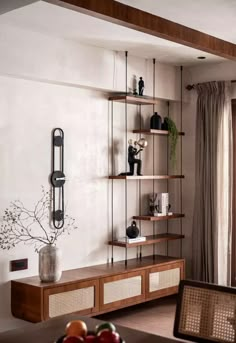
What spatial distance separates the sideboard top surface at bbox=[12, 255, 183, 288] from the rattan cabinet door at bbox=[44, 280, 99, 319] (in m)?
0.05

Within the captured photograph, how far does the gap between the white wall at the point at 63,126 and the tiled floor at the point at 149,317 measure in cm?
60

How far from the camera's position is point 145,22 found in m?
3.71

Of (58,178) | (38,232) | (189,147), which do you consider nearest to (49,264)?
(38,232)

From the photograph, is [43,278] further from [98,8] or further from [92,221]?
[98,8]

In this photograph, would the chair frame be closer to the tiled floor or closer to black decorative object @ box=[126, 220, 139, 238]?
the tiled floor

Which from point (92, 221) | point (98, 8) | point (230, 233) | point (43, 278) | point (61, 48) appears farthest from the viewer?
point (230, 233)

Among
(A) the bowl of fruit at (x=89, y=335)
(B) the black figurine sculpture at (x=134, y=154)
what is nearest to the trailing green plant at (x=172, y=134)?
(B) the black figurine sculpture at (x=134, y=154)

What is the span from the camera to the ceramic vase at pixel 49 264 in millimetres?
4695

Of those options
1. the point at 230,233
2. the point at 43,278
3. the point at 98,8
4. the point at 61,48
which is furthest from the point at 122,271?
the point at 98,8

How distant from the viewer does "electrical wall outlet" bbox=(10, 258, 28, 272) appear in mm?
4797

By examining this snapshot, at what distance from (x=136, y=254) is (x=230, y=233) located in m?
1.08

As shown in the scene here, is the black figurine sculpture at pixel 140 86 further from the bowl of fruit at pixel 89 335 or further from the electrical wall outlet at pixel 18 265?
the bowl of fruit at pixel 89 335

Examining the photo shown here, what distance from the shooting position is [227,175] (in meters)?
6.02

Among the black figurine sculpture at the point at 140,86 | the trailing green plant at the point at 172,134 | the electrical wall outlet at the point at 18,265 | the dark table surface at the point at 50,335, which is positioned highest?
the black figurine sculpture at the point at 140,86
